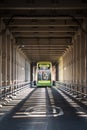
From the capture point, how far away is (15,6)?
23766 millimetres

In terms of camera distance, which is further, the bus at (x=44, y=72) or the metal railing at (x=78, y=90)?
the bus at (x=44, y=72)

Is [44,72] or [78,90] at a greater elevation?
[44,72]

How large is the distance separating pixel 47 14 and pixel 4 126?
14.1 metres

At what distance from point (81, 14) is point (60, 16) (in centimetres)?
136

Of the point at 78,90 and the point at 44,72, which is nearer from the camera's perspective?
the point at 78,90

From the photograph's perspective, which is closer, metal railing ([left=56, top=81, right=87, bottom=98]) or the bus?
metal railing ([left=56, top=81, right=87, bottom=98])

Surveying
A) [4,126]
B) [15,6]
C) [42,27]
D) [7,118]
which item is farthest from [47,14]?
[4,126]

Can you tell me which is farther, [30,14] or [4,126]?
[30,14]

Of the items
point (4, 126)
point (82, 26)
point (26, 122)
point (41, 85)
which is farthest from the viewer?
point (41, 85)

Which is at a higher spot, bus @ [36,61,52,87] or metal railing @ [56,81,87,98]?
bus @ [36,61,52,87]

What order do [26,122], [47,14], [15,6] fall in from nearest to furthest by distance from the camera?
[26,122] < [15,6] < [47,14]

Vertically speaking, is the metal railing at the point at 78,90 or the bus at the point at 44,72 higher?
the bus at the point at 44,72

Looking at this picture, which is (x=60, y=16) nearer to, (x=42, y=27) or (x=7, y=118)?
(x=42, y=27)

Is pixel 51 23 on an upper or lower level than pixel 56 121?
upper
